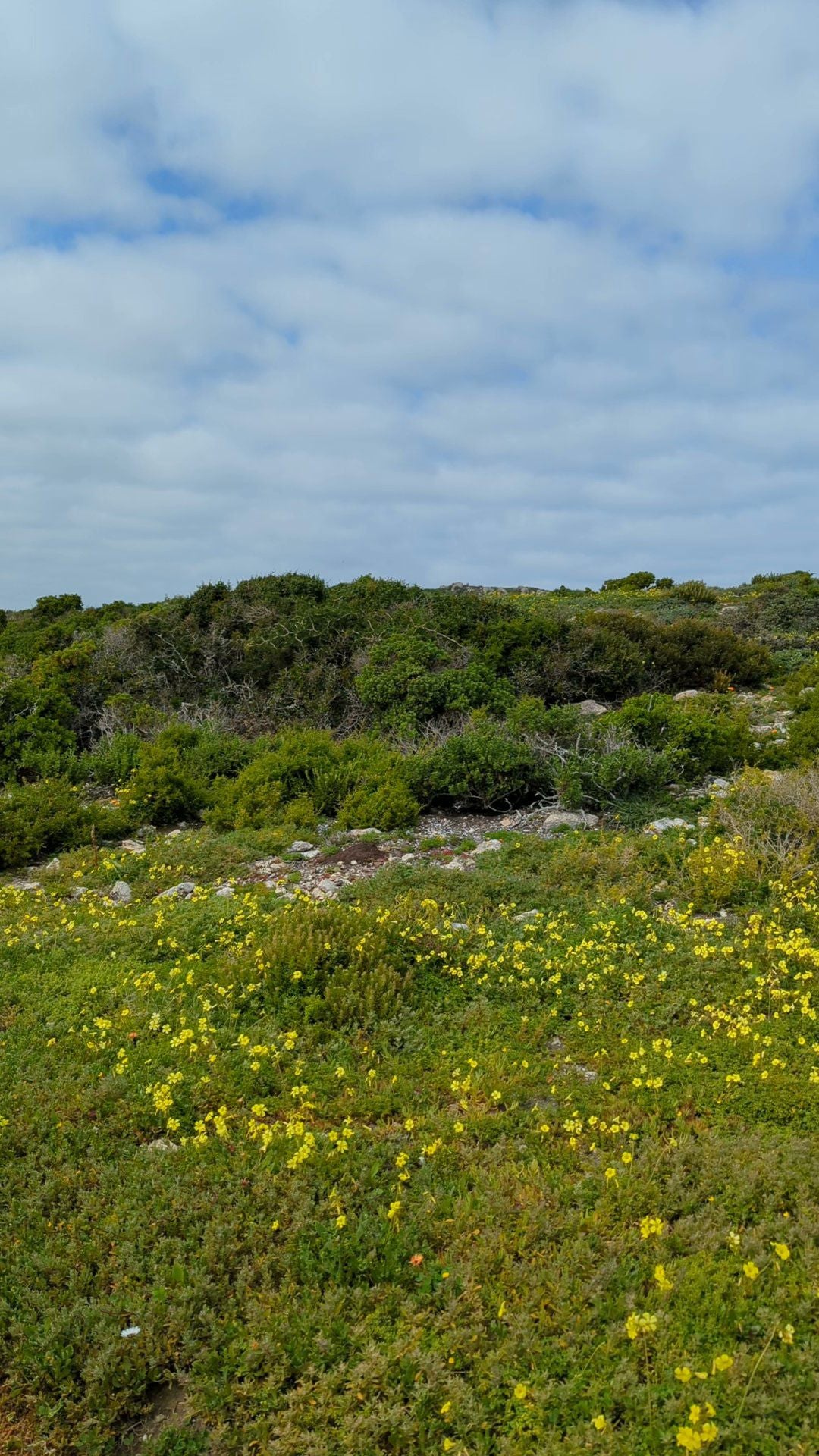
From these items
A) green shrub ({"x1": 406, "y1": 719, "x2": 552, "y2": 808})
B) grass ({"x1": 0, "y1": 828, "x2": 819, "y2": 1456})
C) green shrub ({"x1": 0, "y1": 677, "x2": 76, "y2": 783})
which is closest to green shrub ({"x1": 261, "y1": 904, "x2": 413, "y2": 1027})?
grass ({"x1": 0, "y1": 828, "x2": 819, "y2": 1456})

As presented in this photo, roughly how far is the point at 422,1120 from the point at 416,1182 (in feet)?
1.30

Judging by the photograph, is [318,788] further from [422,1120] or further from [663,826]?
[422,1120]

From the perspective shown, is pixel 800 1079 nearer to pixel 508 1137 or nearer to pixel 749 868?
pixel 508 1137

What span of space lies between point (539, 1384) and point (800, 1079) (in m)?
2.26

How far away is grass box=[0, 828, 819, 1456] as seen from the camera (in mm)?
2988

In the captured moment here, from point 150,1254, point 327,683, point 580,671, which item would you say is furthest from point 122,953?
point 580,671

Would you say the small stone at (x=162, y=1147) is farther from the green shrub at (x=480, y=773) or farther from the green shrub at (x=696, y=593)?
the green shrub at (x=696, y=593)

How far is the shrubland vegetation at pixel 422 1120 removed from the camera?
9.98ft

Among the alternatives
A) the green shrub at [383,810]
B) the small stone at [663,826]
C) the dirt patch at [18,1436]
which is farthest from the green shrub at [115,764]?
the dirt patch at [18,1436]

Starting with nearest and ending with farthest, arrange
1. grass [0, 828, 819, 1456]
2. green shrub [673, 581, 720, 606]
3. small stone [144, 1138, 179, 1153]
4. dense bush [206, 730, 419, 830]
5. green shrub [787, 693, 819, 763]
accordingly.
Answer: grass [0, 828, 819, 1456] → small stone [144, 1138, 179, 1153] → dense bush [206, 730, 419, 830] → green shrub [787, 693, 819, 763] → green shrub [673, 581, 720, 606]

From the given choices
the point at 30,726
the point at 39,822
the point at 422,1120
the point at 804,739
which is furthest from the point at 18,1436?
the point at 30,726

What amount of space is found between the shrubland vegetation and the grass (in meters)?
0.02

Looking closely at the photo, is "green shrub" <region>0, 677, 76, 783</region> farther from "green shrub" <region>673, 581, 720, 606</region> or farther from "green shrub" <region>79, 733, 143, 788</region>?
"green shrub" <region>673, 581, 720, 606</region>

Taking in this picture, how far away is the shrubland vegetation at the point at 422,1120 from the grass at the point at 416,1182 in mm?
16
